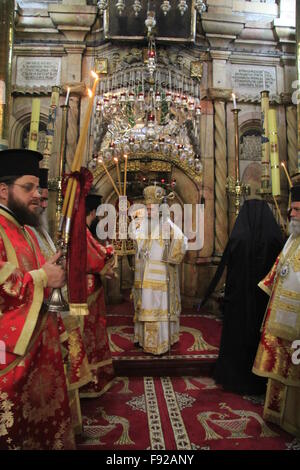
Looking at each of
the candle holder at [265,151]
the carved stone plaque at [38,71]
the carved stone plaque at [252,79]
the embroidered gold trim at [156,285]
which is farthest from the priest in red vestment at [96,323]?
the carved stone plaque at [252,79]

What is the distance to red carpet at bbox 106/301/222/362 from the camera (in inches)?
170

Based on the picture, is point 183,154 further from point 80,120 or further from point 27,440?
point 27,440

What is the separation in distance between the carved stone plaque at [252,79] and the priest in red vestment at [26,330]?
7.23 metres

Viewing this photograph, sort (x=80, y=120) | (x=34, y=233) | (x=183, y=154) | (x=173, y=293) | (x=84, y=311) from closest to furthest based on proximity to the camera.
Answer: (x=84, y=311) → (x=34, y=233) → (x=173, y=293) → (x=183, y=154) → (x=80, y=120)

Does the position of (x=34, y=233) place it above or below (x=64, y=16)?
below

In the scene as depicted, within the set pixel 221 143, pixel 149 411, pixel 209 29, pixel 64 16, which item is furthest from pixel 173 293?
pixel 64 16

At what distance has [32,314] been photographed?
5.77ft

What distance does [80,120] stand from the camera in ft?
24.5

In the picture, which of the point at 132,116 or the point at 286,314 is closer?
the point at 286,314

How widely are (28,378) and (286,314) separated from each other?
83.2 inches

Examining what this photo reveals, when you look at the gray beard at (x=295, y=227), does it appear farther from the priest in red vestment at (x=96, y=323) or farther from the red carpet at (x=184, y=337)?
the red carpet at (x=184, y=337)

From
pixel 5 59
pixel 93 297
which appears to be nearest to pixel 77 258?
pixel 93 297

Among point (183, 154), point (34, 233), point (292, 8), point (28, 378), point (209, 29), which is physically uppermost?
point (292, 8)

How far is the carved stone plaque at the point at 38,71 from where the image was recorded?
7.64 meters
